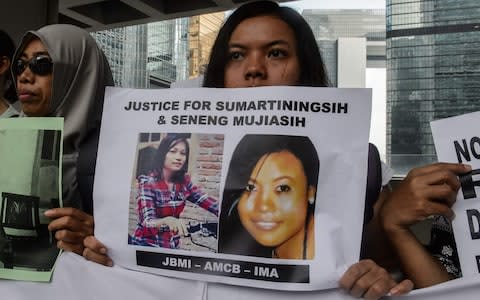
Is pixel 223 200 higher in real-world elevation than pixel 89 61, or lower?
lower

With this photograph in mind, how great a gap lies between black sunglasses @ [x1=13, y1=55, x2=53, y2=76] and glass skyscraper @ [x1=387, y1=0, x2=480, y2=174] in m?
4.28

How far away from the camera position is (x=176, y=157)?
666 mm

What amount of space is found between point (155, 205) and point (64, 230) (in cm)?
17

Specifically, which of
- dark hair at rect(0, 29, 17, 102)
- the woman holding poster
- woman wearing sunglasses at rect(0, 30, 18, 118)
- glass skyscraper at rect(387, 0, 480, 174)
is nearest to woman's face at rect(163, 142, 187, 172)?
the woman holding poster

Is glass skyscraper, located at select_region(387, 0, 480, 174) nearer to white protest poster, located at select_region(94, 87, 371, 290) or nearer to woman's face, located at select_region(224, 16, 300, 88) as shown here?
woman's face, located at select_region(224, 16, 300, 88)

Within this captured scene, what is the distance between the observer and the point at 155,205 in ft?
2.18

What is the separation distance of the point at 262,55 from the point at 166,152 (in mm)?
271

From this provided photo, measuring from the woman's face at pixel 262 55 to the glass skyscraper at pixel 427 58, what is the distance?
13.5 feet

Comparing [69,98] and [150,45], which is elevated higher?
[150,45]

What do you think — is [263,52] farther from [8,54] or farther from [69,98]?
[8,54]

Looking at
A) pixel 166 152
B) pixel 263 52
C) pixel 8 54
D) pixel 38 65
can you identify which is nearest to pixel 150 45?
pixel 8 54

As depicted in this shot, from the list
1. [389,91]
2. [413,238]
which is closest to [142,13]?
[389,91]

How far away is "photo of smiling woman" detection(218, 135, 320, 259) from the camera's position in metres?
0.62

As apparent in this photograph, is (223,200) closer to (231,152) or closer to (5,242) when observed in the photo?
(231,152)
